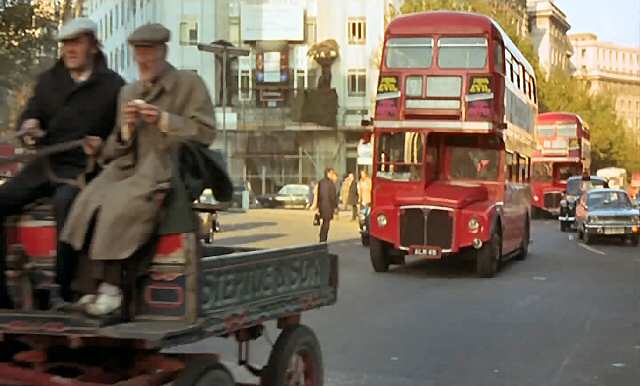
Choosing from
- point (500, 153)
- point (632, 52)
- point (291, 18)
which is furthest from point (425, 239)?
point (632, 52)

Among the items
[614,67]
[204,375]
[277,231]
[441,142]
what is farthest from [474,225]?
[614,67]

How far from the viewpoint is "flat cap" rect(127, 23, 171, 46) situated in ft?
16.7

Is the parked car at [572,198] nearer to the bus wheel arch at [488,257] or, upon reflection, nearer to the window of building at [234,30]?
the bus wheel arch at [488,257]

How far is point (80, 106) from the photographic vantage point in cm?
Result: 548

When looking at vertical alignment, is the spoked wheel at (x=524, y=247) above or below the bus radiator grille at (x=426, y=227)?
below

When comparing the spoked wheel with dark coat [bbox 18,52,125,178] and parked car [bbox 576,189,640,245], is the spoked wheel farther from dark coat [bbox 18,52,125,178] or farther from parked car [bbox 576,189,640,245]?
dark coat [bbox 18,52,125,178]

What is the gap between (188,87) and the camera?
204 inches

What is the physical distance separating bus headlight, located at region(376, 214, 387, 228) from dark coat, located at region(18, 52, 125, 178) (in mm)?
13478

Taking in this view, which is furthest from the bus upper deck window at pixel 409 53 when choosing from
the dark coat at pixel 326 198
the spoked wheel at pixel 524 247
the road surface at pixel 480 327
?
the dark coat at pixel 326 198

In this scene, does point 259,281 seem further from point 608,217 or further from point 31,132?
point 608,217

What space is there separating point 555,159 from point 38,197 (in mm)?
46035

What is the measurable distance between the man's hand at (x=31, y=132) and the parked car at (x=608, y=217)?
2576cm

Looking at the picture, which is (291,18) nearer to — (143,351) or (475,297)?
(475,297)

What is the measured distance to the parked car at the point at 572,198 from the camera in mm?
37719
